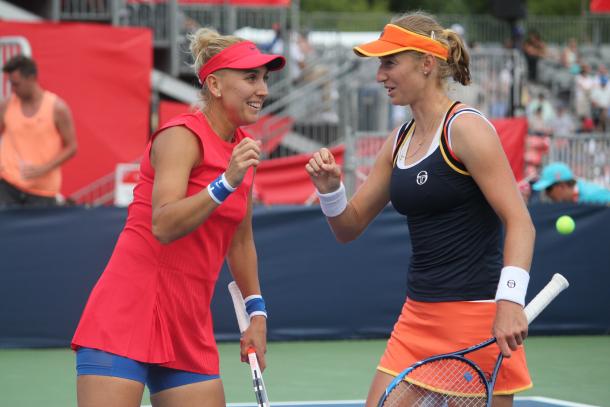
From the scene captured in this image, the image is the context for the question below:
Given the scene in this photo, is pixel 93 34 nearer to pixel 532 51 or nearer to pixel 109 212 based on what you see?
pixel 109 212

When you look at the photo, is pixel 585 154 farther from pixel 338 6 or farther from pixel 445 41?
pixel 338 6

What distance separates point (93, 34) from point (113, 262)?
9314mm

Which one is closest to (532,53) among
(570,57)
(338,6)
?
(570,57)

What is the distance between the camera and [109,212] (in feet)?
29.6

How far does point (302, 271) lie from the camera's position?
9.30 meters

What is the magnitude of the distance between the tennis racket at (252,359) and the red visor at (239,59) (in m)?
0.87

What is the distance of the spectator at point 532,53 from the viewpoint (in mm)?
24812

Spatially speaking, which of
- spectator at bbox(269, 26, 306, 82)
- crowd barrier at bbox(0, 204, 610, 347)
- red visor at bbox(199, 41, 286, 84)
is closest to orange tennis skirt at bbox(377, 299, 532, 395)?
red visor at bbox(199, 41, 286, 84)

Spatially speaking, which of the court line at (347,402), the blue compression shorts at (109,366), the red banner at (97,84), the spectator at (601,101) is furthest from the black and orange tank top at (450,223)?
the spectator at (601,101)

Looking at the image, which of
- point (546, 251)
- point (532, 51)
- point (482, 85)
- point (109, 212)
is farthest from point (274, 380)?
point (532, 51)

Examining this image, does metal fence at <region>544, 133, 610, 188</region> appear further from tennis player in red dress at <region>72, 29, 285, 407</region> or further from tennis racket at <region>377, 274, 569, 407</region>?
tennis player in red dress at <region>72, 29, 285, 407</region>

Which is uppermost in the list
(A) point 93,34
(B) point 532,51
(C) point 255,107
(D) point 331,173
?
(C) point 255,107

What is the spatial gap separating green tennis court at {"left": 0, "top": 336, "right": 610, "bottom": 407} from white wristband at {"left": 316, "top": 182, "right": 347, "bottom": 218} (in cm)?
272

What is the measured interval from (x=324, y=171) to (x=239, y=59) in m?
0.58
